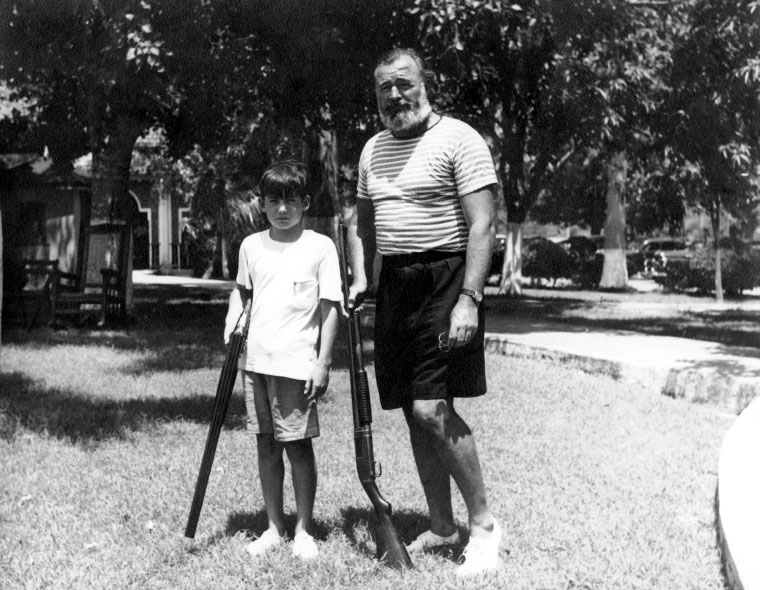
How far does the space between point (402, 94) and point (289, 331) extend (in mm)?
1052

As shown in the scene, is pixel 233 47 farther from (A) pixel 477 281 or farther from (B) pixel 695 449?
(A) pixel 477 281

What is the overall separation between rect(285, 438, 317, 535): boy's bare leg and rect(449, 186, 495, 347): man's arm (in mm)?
865

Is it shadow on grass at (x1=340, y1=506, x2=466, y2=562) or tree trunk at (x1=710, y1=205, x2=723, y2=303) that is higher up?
tree trunk at (x1=710, y1=205, x2=723, y2=303)

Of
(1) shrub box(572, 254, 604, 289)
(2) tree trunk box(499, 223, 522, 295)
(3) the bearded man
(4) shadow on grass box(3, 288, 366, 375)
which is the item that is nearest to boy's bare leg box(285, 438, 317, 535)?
(3) the bearded man

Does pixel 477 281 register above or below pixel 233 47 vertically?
below

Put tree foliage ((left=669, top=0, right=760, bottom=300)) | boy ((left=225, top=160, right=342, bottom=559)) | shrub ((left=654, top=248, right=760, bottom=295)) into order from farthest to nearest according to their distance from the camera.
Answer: shrub ((left=654, top=248, right=760, bottom=295)), tree foliage ((left=669, top=0, right=760, bottom=300)), boy ((left=225, top=160, right=342, bottom=559))

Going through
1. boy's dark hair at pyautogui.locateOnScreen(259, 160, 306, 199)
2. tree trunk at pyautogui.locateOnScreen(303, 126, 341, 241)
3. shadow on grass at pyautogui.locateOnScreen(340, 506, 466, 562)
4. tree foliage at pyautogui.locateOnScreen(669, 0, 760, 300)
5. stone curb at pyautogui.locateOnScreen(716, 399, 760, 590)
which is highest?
tree foliage at pyautogui.locateOnScreen(669, 0, 760, 300)

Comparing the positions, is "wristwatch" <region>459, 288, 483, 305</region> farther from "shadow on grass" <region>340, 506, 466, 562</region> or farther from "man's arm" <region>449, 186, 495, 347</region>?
"shadow on grass" <region>340, 506, 466, 562</region>

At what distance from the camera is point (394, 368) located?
13.6 feet

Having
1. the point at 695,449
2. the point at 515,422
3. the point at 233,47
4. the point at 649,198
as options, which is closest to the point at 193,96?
the point at 233,47

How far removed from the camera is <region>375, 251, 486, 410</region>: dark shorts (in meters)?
4.02

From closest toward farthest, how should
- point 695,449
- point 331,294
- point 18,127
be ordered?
point 331,294 → point 695,449 → point 18,127

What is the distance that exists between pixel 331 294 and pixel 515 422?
131 inches

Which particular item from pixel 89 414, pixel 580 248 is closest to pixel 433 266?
pixel 89 414
